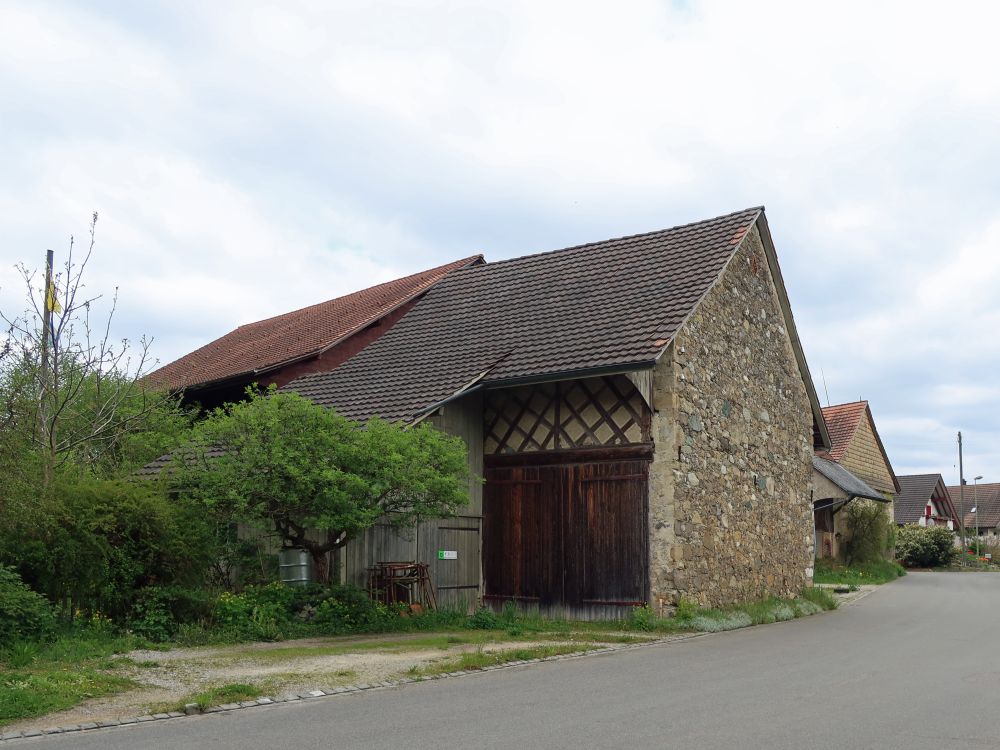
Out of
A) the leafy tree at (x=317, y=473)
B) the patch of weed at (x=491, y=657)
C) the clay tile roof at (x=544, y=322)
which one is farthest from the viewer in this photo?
the clay tile roof at (x=544, y=322)

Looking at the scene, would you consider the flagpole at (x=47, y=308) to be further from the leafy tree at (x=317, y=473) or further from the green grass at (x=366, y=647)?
the green grass at (x=366, y=647)

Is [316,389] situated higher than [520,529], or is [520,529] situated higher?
[316,389]

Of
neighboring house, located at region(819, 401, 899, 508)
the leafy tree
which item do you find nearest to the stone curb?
the leafy tree

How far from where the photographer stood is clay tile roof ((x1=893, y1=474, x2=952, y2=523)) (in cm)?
6062

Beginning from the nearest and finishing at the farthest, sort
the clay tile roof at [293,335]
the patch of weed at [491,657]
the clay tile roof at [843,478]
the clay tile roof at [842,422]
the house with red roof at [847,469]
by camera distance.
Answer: the patch of weed at [491,657]
the clay tile roof at [293,335]
the clay tile roof at [843,478]
the house with red roof at [847,469]
the clay tile roof at [842,422]

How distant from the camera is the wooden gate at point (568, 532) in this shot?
52.7ft

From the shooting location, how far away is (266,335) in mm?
28969

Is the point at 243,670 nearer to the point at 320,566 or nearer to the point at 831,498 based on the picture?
the point at 320,566

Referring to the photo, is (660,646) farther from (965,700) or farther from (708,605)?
(965,700)

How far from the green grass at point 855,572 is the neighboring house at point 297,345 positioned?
50.6 ft

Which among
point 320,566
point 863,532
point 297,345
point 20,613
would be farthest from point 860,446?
point 20,613

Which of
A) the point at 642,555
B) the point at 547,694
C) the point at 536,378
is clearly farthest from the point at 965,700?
the point at 536,378

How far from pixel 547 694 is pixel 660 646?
465cm

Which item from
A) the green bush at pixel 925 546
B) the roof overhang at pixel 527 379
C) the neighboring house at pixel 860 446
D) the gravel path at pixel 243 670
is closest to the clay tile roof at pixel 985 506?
the green bush at pixel 925 546
